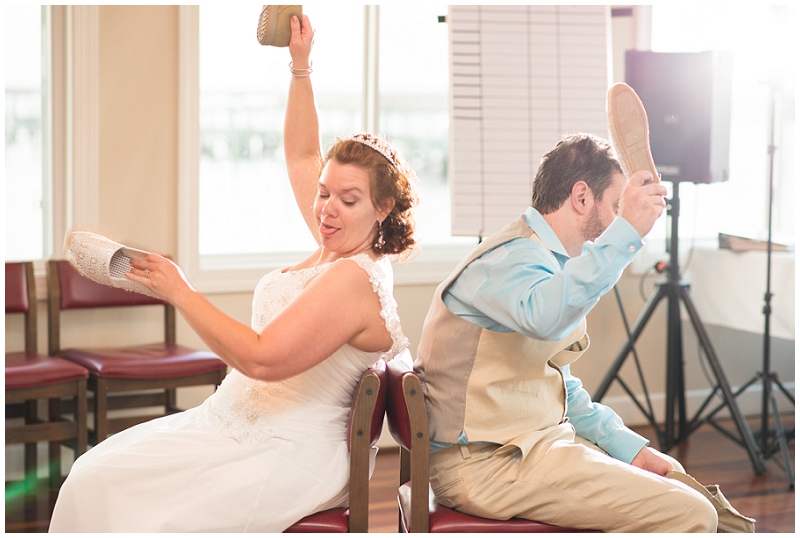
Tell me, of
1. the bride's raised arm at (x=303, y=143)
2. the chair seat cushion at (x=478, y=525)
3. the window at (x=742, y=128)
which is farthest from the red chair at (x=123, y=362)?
the window at (x=742, y=128)

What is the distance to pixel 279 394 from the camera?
5.72ft

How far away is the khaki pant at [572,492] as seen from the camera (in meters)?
1.60

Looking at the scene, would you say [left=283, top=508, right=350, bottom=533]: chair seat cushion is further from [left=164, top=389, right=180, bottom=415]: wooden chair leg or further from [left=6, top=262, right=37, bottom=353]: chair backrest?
[left=6, top=262, right=37, bottom=353]: chair backrest

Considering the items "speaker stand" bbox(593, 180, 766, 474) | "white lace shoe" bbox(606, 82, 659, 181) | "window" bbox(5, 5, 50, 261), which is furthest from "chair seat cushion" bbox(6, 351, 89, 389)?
"white lace shoe" bbox(606, 82, 659, 181)

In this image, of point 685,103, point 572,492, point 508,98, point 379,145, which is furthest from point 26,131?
point 572,492

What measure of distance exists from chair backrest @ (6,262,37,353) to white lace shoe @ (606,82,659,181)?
273 centimetres

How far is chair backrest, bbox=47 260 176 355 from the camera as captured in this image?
3.65m

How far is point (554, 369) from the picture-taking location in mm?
1750

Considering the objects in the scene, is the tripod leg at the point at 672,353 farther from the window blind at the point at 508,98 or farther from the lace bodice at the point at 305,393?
the lace bodice at the point at 305,393

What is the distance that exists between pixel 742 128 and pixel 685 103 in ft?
4.05

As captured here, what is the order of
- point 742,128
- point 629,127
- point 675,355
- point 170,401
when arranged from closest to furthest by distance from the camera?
1. point 629,127
2. point 170,401
3. point 675,355
4. point 742,128

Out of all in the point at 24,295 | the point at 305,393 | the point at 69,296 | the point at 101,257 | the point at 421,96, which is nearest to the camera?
the point at 101,257

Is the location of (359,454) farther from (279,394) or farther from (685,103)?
(685,103)

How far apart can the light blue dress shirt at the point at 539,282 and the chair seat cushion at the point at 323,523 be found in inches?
8.8
